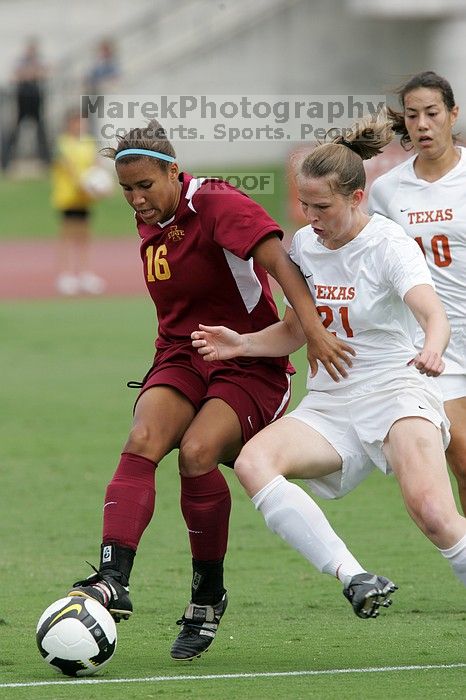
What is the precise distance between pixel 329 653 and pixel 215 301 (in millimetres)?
1567

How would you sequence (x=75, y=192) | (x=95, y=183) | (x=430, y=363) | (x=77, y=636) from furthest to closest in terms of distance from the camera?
1. (x=75, y=192)
2. (x=95, y=183)
3. (x=77, y=636)
4. (x=430, y=363)

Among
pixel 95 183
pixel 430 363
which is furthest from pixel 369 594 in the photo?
pixel 95 183

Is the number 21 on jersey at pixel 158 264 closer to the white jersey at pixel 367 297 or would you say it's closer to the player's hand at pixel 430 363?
the white jersey at pixel 367 297

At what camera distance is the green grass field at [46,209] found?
28.5 m

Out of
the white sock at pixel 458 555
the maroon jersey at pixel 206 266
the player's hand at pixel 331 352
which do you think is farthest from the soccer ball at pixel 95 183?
the white sock at pixel 458 555

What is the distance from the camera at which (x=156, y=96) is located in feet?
109

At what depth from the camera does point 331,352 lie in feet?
18.2

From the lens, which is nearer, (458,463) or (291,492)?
(291,492)

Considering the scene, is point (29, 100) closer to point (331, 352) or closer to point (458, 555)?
point (331, 352)

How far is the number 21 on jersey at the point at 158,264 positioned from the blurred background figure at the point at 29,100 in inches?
1036

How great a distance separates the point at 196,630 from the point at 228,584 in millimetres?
1452

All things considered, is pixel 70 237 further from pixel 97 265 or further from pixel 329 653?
pixel 329 653

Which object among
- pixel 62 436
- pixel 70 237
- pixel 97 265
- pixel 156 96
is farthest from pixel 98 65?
pixel 62 436

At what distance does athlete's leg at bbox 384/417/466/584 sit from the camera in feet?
17.2
